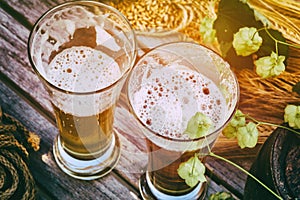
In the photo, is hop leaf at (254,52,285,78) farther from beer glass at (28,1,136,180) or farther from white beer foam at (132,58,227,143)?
beer glass at (28,1,136,180)

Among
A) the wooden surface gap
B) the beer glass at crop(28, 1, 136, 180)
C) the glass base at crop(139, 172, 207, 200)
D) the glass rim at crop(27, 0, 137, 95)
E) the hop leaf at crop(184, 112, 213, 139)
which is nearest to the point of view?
the hop leaf at crop(184, 112, 213, 139)

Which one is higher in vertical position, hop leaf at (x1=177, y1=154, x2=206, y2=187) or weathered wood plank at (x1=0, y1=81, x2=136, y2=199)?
hop leaf at (x1=177, y1=154, x2=206, y2=187)

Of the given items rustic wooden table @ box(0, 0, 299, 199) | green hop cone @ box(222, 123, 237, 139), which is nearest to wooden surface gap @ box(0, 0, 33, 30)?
rustic wooden table @ box(0, 0, 299, 199)

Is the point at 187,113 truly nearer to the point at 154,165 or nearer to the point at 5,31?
the point at 154,165

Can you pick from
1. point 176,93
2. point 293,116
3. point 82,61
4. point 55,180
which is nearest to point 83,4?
point 82,61

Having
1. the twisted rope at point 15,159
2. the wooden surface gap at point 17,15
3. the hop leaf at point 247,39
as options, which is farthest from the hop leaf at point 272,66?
the wooden surface gap at point 17,15

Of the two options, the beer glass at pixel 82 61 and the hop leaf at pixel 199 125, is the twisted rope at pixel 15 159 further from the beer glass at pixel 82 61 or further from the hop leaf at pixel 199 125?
the hop leaf at pixel 199 125
